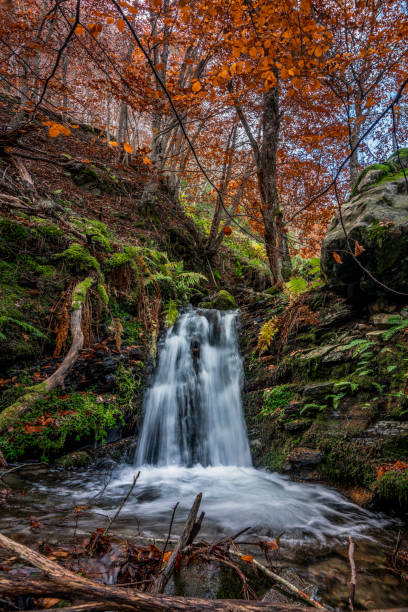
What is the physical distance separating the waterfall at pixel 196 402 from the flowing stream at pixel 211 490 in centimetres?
2

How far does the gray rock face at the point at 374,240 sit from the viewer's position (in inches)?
178

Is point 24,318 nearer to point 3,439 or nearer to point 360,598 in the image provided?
point 3,439

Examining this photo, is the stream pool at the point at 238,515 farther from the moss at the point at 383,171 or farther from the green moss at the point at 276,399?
the moss at the point at 383,171

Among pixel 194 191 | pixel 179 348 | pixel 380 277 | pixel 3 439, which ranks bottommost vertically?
pixel 3 439

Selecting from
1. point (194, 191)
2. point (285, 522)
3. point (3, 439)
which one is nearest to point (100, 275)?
point (3, 439)

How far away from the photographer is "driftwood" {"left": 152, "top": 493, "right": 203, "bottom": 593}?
58.2 inches

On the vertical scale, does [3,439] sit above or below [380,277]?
below

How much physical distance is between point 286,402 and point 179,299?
171 inches

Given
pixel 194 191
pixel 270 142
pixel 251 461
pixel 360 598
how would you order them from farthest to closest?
pixel 194 191 < pixel 270 142 < pixel 251 461 < pixel 360 598

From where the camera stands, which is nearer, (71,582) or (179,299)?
(71,582)

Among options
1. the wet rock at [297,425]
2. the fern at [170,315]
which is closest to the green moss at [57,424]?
the fern at [170,315]

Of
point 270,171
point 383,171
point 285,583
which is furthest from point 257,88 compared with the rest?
point 285,583

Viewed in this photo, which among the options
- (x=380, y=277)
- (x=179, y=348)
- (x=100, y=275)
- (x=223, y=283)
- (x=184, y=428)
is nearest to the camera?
(x=380, y=277)

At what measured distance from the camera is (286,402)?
493 centimetres
